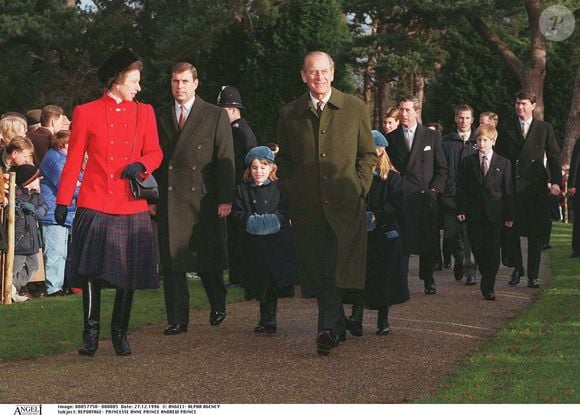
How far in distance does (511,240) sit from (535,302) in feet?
5.73

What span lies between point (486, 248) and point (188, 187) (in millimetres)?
3866

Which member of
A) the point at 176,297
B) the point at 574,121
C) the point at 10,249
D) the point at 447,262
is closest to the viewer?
the point at 176,297

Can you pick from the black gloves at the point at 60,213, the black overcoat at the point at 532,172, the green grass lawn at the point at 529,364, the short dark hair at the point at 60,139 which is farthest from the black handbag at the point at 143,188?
the black overcoat at the point at 532,172

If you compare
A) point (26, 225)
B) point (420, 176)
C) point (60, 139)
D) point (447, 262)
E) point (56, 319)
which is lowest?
point (56, 319)

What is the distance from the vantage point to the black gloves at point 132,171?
848cm

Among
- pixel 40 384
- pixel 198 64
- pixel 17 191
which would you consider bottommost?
pixel 40 384

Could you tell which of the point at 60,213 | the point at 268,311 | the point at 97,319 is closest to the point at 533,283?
the point at 268,311

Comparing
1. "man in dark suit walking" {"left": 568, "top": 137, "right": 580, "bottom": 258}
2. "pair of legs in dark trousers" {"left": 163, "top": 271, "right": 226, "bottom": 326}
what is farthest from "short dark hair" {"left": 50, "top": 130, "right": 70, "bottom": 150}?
"man in dark suit walking" {"left": 568, "top": 137, "right": 580, "bottom": 258}

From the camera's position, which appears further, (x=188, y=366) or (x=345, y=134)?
(x=345, y=134)

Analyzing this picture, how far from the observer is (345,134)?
8.76 meters

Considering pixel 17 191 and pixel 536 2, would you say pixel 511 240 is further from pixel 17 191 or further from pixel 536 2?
pixel 536 2

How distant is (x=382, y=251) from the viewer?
9781mm

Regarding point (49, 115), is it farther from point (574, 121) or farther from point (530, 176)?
point (574, 121)

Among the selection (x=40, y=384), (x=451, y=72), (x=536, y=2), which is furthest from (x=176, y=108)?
(x=451, y=72)
